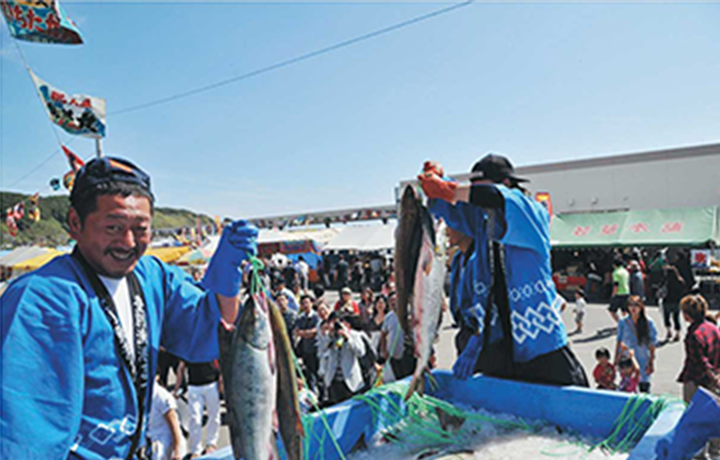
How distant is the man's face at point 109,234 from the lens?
1.61 meters

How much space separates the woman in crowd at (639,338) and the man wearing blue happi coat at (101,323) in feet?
18.5

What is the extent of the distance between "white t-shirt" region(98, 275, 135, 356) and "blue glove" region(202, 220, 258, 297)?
0.29m

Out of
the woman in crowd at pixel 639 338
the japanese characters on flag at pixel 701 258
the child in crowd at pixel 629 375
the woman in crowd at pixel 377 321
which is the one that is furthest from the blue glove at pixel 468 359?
the japanese characters on flag at pixel 701 258

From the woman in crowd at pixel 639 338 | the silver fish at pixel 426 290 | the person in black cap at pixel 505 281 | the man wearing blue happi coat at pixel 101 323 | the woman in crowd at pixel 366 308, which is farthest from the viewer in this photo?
the woman in crowd at pixel 366 308

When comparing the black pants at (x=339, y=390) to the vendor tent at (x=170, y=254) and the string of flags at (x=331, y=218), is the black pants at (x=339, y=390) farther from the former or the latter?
the string of flags at (x=331, y=218)

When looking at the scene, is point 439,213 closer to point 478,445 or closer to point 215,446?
point 478,445

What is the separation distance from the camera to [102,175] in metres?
1.64

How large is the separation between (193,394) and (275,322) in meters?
4.42

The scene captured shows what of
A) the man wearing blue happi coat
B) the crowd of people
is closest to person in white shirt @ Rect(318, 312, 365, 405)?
the crowd of people

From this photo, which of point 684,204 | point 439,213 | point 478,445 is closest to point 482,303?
point 439,213

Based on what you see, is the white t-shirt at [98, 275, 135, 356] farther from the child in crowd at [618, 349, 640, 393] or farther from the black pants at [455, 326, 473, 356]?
the child in crowd at [618, 349, 640, 393]

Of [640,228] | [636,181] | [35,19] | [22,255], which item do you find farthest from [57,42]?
[636,181]

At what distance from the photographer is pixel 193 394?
5398mm

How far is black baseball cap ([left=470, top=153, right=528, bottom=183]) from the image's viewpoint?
3098mm
